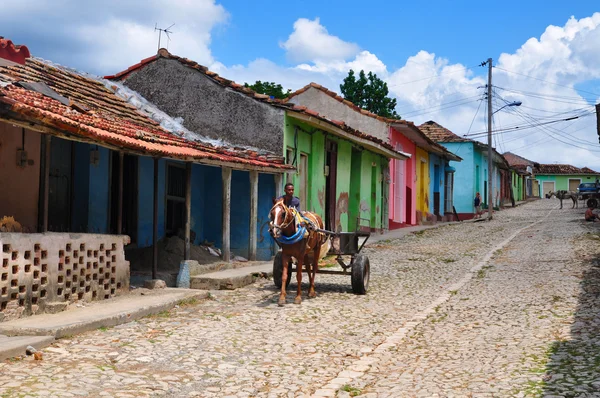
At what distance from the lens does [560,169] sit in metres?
76.1

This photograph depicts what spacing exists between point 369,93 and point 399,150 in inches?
914

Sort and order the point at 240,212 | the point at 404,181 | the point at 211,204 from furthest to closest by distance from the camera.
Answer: the point at 404,181 → the point at 240,212 → the point at 211,204

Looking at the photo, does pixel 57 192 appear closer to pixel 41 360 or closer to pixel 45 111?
pixel 45 111

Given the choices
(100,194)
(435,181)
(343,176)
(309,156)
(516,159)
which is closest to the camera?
(100,194)

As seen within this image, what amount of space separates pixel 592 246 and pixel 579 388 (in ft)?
43.5

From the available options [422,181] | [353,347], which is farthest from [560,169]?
[353,347]

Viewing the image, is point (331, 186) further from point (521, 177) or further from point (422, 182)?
point (521, 177)

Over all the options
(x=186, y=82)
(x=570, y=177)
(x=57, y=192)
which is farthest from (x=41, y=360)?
(x=570, y=177)

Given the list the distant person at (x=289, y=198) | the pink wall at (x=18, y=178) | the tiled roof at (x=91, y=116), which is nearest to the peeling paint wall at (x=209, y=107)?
the tiled roof at (x=91, y=116)

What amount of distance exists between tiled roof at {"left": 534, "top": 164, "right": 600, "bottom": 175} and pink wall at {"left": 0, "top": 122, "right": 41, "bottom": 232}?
73.1 m

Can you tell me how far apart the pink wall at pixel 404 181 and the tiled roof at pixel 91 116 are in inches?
477

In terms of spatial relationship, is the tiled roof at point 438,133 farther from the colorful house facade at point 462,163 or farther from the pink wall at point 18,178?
the pink wall at point 18,178

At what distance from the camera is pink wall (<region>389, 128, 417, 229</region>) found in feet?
87.1

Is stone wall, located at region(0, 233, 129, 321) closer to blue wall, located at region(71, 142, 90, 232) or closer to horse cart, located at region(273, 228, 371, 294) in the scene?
blue wall, located at region(71, 142, 90, 232)
